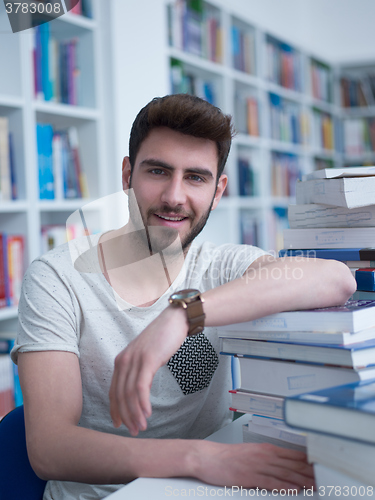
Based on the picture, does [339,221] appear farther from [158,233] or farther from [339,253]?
[158,233]

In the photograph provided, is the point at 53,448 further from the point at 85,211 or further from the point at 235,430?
the point at 85,211

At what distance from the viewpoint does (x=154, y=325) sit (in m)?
0.69

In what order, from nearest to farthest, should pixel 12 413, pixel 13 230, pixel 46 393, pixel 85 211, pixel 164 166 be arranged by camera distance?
pixel 46 393 → pixel 12 413 → pixel 164 166 → pixel 13 230 → pixel 85 211

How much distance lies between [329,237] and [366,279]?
0.14 meters

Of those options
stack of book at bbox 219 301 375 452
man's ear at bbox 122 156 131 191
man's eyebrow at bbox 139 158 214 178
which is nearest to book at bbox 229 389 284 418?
stack of book at bbox 219 301 375 452

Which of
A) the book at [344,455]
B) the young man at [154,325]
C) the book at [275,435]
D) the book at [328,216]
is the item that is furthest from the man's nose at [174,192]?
the book at [344,455]

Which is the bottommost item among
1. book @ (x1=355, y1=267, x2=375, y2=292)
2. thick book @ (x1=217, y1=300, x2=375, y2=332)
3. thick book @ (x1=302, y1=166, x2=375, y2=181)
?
thick book @ (x1=217, y1=300, x2=375, y2=332)

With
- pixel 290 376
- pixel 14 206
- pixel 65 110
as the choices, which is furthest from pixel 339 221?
pixel 65 110

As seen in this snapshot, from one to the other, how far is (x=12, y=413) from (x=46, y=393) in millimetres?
190

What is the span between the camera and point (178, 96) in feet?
3.73

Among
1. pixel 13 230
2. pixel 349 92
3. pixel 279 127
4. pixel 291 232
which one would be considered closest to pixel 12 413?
pixel 291 232

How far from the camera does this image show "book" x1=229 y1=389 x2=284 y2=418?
2.36ft

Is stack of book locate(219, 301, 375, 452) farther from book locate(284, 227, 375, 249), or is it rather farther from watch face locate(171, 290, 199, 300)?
book locate(284, 227, 375, 249)

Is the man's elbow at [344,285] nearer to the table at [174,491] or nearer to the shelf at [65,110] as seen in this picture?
the table at [174,491]
